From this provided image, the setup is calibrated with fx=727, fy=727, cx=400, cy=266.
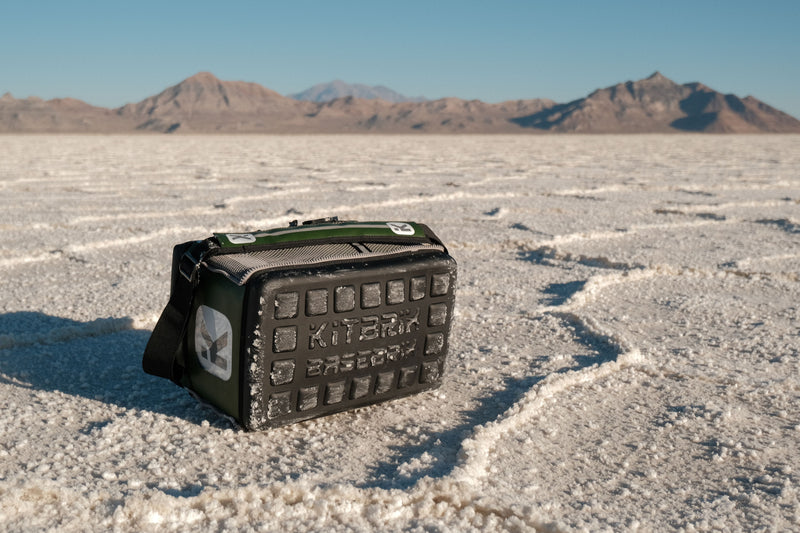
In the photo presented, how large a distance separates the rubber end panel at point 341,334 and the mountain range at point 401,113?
61552 mm

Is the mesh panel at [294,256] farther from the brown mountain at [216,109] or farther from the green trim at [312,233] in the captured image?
the brown mountain at [216,109]

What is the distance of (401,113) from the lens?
81062 mm

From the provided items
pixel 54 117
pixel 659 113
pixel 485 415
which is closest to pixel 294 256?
pixel 485 415

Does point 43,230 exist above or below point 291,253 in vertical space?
below

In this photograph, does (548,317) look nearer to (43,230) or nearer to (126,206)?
(43,230)

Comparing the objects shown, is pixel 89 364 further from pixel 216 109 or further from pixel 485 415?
pixel 216 109

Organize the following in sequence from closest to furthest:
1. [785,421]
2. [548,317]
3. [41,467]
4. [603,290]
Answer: [41,467]
[785,421]
[548,317]
[603,290]

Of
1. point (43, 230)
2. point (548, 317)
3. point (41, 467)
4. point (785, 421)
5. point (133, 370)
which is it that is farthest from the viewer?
point (43, 230)

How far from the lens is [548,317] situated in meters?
2.32

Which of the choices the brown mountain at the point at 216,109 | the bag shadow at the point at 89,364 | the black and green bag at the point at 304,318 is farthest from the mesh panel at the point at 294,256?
the brown mountain at the point at 216,109

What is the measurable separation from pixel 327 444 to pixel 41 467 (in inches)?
19.5

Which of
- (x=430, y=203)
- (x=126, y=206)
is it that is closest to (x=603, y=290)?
(x=430, y=203)

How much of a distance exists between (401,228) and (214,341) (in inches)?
17.7

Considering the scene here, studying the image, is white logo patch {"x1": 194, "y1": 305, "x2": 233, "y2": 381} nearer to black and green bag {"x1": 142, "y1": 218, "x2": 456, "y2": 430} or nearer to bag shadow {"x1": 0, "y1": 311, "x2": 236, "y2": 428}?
black and green bag {"x1": 142, "y1": 218, "x2": 456, "y2": 430}
